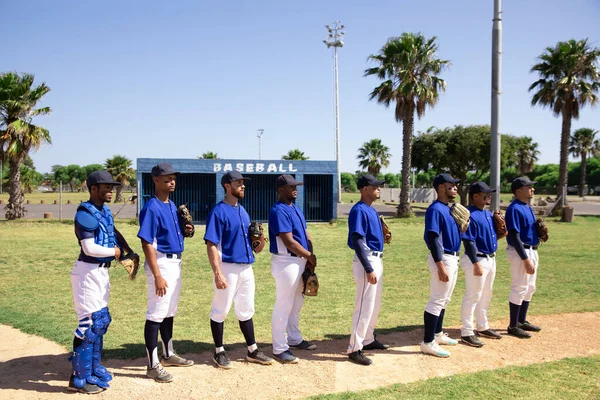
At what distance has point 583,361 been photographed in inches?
216

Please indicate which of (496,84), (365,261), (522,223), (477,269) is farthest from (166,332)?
(496,84)

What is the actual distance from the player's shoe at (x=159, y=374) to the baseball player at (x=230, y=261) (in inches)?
23.5

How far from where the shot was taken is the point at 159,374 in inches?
189

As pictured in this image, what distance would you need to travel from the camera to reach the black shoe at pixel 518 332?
21.2ft

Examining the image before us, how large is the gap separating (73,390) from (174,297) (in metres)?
1.22

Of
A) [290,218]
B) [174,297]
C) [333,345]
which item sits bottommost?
[333,345]

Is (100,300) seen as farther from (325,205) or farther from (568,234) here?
(325,205)

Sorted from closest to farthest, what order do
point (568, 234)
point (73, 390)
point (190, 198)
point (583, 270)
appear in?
point (73, 390)
point (583, 270)
point (568, 234)
point (190, 198)

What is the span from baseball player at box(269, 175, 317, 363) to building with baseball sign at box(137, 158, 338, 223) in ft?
65.3

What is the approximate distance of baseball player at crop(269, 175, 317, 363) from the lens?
540 centimetres

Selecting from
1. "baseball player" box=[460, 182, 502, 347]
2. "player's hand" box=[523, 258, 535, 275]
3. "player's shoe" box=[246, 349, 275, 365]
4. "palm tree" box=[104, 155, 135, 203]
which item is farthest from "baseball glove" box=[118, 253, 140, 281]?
"palm tree" box=[104, 155, 135, 203]

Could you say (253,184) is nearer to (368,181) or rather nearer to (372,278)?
(368,181)

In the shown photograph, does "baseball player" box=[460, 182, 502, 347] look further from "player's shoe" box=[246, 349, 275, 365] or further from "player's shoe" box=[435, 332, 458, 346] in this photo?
"player's shoe" box=[246, 349, 275, 365]

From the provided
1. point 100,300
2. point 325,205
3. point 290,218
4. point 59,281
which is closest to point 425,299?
point 290,218
